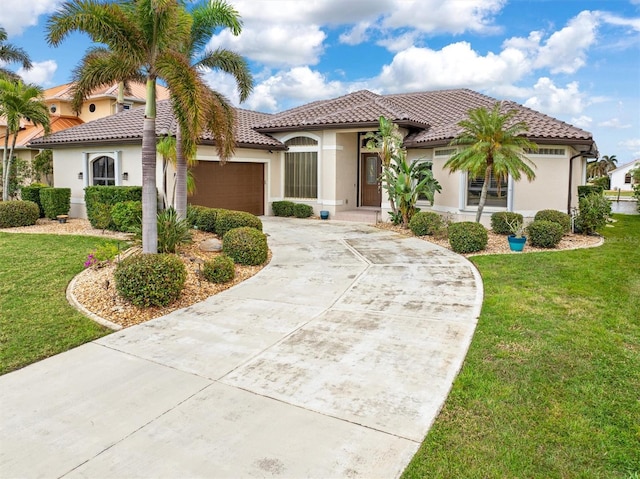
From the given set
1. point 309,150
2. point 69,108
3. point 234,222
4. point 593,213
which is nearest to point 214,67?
point 234,222

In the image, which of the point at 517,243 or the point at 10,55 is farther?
the point at 10,55

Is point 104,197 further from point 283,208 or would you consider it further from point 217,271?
point 217,271

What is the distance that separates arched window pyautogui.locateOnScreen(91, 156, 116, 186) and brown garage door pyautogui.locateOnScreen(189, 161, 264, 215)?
3.24 metres

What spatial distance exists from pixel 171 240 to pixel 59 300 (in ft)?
8.60

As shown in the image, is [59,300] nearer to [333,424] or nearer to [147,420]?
[147,420]

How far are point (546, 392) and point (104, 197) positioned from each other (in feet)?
48.0

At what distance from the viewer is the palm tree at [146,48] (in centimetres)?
796

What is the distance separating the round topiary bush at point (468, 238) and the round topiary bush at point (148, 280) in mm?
7605

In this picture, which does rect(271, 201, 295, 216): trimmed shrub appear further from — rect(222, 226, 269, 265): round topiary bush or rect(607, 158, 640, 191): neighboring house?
rect(607, 158, 640, 191): neighboring house

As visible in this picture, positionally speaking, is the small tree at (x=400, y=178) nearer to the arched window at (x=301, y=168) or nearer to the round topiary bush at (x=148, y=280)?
the arched window at (x=301, y=168)

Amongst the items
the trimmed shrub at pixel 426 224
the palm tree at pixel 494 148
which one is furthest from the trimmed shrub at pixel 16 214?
the palm tree at pixel 494 148

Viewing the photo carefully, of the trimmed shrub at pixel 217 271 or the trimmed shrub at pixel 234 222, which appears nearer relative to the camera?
the trimmed shrub at pixel 217 271

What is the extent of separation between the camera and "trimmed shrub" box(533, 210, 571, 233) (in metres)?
14.4

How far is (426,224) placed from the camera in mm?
14578
